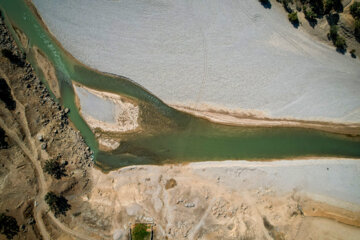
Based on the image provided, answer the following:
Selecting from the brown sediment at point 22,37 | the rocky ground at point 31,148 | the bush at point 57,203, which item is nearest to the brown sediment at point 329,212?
the rocky ground at point 31,148

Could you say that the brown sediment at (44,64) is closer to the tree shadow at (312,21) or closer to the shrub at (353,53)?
the tree shadow at (312,21)

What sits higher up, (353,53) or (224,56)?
(224,56)

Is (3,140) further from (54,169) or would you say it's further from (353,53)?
(353,53)

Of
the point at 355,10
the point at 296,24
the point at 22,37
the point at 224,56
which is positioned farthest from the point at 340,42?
the point at 22,37

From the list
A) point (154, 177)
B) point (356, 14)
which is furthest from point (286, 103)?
point (154, 177)

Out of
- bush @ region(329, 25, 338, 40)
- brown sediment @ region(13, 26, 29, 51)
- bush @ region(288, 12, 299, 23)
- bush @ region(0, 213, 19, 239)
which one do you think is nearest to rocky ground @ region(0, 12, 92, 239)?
bush @ region(0, 213, 19, 239)

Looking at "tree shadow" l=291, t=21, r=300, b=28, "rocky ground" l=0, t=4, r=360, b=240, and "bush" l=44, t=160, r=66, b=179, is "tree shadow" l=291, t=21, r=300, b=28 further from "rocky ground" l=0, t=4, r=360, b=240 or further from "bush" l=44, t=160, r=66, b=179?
"bush" l=44, t=160, r=66, b=179

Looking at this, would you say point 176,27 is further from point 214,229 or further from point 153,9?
point 214,229
